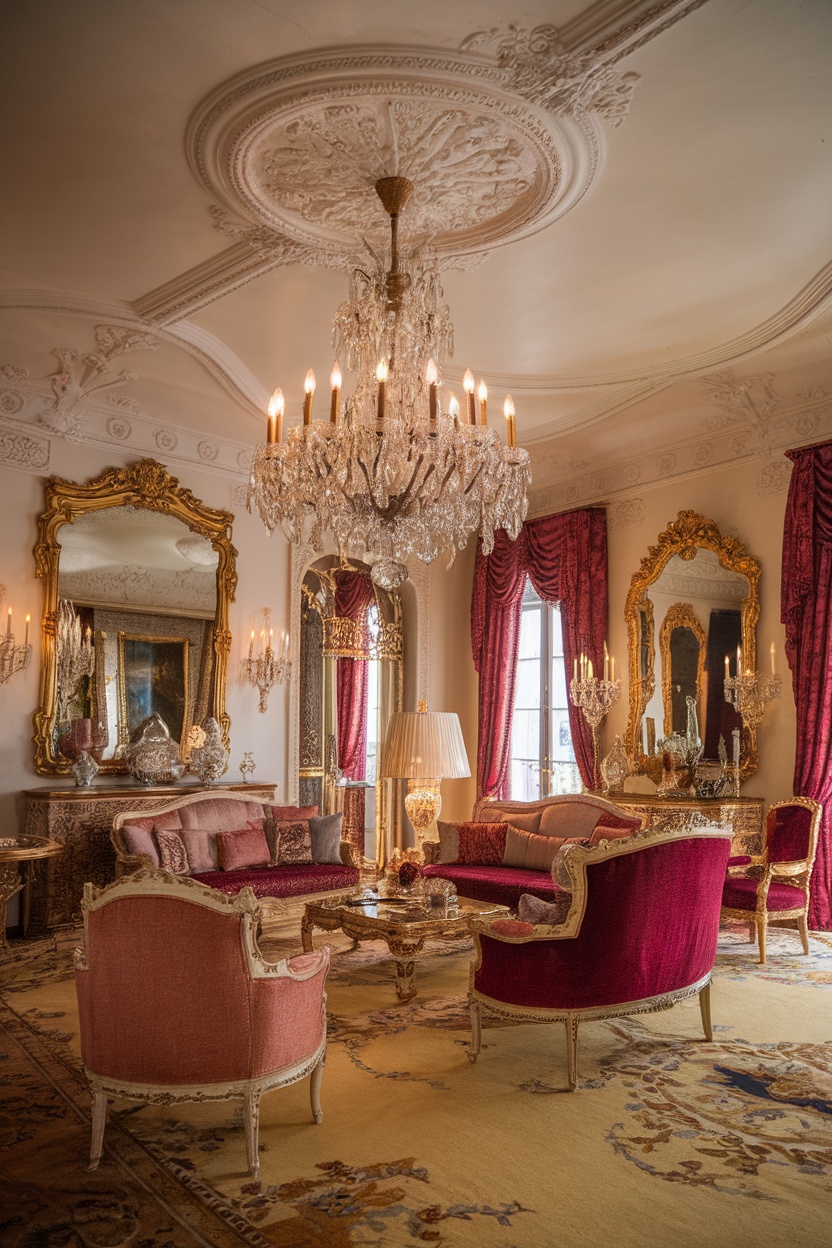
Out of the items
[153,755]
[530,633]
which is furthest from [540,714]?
[153,755]

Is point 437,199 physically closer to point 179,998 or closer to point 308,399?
point 308,399

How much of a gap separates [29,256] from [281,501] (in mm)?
1880

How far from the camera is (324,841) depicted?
680cm

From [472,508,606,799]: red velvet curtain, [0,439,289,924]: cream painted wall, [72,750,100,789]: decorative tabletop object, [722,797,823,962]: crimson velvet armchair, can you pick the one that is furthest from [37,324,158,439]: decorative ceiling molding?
[722,797,823,962]: crimson velvet armchair

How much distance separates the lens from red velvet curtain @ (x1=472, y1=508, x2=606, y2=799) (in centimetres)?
818

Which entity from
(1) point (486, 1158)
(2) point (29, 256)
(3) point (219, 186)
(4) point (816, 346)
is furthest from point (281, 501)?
(4) point (816, 346)

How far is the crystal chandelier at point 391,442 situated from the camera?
4.36 meters

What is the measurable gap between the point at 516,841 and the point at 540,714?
8.34ft

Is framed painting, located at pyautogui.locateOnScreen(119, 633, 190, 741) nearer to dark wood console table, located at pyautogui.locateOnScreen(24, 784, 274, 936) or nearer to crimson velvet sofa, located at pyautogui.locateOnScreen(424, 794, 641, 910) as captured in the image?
dark wood console table, located at pyautogui.locateOnScreen(24, 784, 274, 936)

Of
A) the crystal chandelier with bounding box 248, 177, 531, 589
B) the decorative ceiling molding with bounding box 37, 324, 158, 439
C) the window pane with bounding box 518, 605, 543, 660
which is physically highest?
the decorative ceiling molding with bounding box 37, 324, 158, 439

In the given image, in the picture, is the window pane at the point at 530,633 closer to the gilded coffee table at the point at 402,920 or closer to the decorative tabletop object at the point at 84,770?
the gilded coffee table at the point at 402,920

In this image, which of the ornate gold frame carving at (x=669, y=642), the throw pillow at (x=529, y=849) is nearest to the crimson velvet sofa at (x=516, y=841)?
the throw pillow at (x=529, y=849)

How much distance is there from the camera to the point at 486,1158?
305 cm

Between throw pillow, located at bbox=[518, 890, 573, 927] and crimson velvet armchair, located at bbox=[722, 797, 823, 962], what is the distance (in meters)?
2.21
